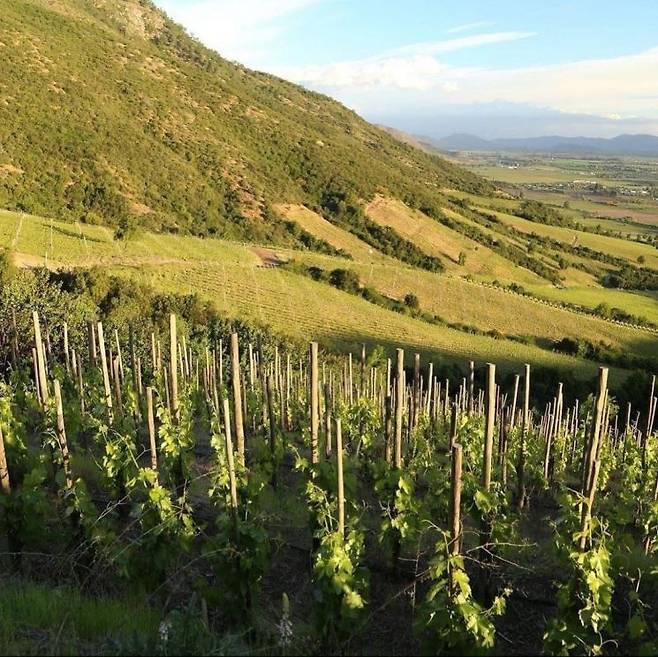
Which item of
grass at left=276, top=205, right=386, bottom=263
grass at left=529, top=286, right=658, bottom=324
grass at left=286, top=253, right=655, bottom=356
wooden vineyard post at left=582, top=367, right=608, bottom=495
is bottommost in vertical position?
grass at left=529, top=286, right=658, bottom=324

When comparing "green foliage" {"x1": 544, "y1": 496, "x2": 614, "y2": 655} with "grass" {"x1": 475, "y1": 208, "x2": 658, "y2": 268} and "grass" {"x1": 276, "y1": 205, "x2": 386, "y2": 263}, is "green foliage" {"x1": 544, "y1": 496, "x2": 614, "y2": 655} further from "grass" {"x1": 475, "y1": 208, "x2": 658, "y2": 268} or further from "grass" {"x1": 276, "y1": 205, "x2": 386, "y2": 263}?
"grass" {"x1": 475, "y1": 208, "x2": 658, "y2": 268}

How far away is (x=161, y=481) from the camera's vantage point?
359 inches

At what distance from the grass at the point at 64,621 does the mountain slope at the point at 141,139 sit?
161 ft

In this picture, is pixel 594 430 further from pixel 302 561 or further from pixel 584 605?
pixel 302 561

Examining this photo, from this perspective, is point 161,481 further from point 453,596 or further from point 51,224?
point 51,224

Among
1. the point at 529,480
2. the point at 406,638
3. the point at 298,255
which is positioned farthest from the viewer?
the point at 298,255

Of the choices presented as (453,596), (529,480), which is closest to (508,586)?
(453,596)

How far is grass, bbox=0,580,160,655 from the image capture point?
4297 millimetres

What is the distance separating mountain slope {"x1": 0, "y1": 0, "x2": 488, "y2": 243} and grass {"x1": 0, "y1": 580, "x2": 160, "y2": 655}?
48987mm

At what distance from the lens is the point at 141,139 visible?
68.6 metres

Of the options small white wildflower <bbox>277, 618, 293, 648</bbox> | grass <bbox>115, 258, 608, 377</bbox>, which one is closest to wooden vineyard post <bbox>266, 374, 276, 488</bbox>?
small white wildflower <bbox>277, 618, 293, 648</bbox>

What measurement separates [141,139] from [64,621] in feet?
237

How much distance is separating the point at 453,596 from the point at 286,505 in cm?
457

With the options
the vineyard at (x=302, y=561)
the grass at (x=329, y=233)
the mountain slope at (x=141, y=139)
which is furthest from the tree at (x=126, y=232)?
the vineyard at (x=302, y=561)
